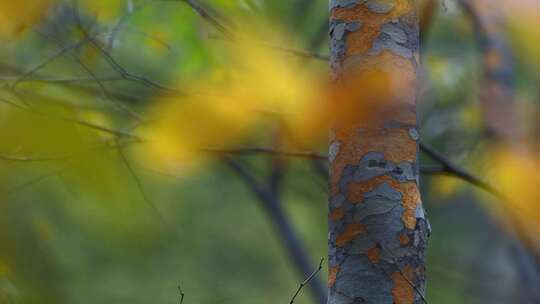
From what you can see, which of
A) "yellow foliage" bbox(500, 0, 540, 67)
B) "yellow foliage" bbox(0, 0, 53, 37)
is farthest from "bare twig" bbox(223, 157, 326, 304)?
"yellow foliage" bbox(0, 0, 53, 37)

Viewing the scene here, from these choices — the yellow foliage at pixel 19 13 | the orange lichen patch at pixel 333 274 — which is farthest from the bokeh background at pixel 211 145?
the orange lichen patch at pixel 333 274

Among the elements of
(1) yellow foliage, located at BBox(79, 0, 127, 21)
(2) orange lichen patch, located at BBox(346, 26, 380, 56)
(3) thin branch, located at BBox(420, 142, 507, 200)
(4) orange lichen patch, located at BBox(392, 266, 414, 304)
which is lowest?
(4) orange lichen patch, located at BBox(392, 266, 414, 304)

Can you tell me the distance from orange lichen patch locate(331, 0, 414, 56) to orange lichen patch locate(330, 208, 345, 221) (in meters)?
0.17

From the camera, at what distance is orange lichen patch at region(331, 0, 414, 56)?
3.06ft

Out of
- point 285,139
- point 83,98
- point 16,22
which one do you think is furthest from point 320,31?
point 16,22

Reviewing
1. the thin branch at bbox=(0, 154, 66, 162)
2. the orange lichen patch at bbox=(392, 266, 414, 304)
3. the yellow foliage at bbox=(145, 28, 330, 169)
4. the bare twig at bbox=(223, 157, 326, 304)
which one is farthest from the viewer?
the bare twig at bbox=(223, 157, 326, 304)

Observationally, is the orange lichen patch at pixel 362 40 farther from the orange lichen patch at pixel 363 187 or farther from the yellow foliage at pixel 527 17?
the yellow foliage at pixel 527 17

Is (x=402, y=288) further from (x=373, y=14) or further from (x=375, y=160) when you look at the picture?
(x=373, y=14)

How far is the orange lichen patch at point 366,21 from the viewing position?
93 centimetres

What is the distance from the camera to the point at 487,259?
261 centimetres

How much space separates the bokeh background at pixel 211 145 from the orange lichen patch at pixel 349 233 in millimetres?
188

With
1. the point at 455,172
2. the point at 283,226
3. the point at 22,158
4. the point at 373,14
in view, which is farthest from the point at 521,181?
the point at 283,226

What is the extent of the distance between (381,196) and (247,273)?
2480 mm

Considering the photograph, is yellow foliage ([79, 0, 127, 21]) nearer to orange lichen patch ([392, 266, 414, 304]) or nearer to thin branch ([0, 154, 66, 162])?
thin branch ([0, 154, 66, 162])
